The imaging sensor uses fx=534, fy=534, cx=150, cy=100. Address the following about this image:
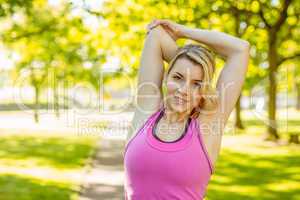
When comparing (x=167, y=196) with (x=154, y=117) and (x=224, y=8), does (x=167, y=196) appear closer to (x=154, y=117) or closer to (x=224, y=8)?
(x=154, y=117)

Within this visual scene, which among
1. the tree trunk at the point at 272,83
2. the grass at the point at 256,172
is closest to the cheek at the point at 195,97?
the grass at the point at 256,172

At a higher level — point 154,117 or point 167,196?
point 154,117

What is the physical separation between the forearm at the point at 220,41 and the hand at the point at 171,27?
0.14 ft

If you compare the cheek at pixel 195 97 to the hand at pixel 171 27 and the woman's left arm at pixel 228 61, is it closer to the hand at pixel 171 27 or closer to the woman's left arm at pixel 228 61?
the woman's left arm at pixel 228 61

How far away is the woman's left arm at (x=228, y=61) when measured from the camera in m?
2.76

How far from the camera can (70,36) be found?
1945 cm

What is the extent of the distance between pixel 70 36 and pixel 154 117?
17200 millimetres

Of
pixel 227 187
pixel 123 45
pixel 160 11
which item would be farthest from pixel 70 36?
pixel 227 187

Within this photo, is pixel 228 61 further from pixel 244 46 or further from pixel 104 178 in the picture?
pixel 104 178

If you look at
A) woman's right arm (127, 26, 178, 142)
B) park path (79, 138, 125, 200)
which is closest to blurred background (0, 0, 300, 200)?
park path (79, 138, 125, 200)

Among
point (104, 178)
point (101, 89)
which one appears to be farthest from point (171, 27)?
point (101, 89)

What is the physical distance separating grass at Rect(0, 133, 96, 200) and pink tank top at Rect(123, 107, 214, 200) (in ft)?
20.7

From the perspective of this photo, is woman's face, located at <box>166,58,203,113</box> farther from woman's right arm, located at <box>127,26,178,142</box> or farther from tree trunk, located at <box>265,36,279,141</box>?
tree trunk, located at <box>265,36,279,141</box>

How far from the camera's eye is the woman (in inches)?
95.8
